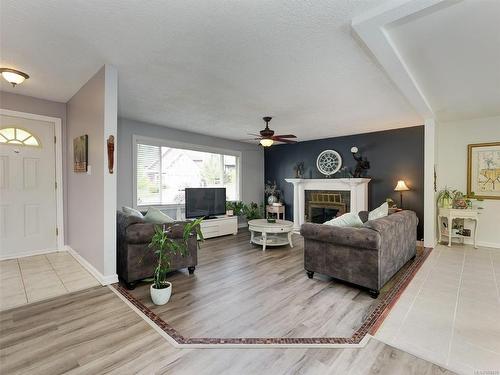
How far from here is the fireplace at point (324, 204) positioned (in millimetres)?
5949

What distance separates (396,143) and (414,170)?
70cm

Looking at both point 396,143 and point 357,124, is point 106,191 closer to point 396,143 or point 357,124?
point 357,124

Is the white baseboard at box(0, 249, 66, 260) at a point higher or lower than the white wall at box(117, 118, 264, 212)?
lower

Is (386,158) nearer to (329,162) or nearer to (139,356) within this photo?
(329,162)

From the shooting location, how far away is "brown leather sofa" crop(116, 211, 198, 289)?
9.17 ft

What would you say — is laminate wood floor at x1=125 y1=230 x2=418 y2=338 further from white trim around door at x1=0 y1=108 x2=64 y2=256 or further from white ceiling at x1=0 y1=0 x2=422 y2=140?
white ceiling at x1=0 y1=0 x2=422 y2=140

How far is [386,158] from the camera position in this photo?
554 cm

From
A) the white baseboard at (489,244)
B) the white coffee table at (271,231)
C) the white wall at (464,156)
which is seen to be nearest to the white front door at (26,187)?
the white coffee table at (271,231)

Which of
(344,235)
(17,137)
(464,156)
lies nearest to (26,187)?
(17,137)

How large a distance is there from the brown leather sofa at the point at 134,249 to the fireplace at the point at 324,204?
4.26m

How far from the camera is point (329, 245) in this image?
3008 millimetres

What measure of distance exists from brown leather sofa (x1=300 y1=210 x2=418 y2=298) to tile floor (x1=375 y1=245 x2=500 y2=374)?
0.34 metres

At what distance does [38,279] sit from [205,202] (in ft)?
10.4

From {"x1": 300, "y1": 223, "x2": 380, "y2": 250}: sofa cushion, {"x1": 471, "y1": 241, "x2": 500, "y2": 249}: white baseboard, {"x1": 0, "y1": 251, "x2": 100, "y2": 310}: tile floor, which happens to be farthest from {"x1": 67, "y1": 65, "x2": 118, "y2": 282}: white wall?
{"x1": 471, "y1": 241, "x2": 500, "y2": 249}: white baseboard
